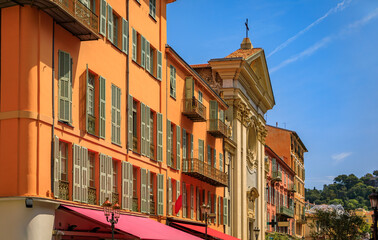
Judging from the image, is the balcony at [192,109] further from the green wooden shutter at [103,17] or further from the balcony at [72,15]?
the balcony at [72,15]

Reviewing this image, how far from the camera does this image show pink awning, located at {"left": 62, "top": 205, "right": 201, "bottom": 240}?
81.5 ft

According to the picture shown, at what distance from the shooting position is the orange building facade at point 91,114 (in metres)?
22.4

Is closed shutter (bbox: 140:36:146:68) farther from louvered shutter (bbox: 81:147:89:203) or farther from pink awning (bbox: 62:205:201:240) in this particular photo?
louvered shutter (bbox: 81:147:89:203)

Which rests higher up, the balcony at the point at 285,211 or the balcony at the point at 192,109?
the balcony at the point at 192,109

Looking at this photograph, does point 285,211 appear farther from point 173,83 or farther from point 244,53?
point 173,83

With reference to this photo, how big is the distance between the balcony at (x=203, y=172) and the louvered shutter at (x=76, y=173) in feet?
49.4

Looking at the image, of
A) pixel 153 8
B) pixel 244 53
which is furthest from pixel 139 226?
pixel 244 53

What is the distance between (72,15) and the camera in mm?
23750

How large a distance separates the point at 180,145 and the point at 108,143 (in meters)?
11.3

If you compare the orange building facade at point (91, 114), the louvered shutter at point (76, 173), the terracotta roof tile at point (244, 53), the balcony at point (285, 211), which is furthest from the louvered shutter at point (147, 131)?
the balcony at point (285, 211)

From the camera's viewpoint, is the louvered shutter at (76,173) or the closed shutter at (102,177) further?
the closed shutter at (102,177)

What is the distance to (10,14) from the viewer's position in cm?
2286

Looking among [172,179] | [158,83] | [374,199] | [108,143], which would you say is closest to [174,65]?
[158,83]

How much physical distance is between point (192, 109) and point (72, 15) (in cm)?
1765
